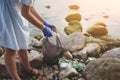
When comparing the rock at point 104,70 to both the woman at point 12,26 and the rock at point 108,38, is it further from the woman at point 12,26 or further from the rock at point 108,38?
the rock at point 108,38

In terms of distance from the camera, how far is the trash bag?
11.5 feet

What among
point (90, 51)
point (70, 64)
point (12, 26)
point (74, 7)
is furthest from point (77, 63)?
point (74, 7)

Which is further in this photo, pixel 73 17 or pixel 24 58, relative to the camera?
pixel 73 17

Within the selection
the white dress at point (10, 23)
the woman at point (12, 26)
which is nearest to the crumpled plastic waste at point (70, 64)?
the woman at point (12, 26)

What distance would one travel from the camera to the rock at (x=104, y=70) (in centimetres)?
315

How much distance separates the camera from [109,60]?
3.24 metres

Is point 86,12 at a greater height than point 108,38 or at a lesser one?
greater

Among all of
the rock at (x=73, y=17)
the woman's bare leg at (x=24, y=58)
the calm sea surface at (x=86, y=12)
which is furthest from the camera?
the rock at (x=73, y=17)

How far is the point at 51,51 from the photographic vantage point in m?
3.60

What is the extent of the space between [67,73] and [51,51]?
13.4 inches

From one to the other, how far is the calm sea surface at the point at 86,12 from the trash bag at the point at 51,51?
182cm

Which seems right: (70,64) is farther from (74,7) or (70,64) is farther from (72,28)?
(74,7)

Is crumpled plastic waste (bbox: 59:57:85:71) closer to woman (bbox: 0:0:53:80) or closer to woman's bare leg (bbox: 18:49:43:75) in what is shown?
woman's bare leg (bbox: 18:49:43:75)

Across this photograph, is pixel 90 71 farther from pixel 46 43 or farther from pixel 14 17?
pixel 14 17
